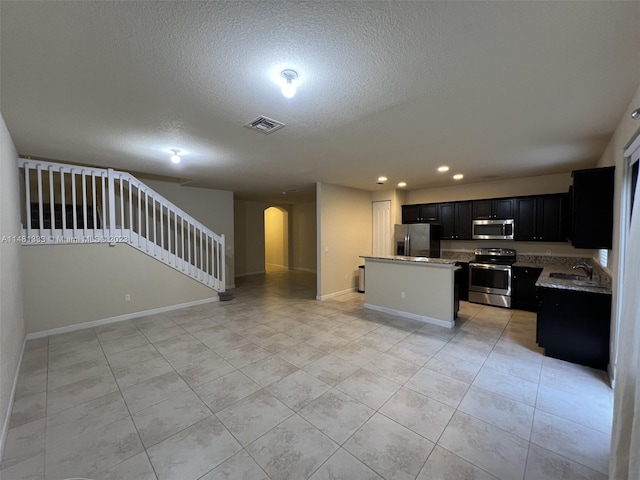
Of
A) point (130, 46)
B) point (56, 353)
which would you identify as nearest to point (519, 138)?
point (130, 46)

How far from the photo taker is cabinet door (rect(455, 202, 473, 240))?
19.1 feet

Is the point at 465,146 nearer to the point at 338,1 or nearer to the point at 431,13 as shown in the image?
the point at 431,13

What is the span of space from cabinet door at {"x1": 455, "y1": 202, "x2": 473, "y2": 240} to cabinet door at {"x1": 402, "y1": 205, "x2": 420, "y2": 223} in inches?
36.0

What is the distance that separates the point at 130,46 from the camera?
156cm

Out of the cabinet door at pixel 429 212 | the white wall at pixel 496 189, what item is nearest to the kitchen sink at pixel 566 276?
the white wall at pixel 496 189

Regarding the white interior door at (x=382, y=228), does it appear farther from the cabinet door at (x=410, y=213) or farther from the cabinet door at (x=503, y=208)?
the cabinet door at (x=503, y=208)

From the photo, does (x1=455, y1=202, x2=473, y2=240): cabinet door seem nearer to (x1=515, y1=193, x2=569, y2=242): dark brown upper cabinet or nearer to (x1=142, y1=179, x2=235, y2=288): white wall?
(x1=515, y1=193, x2=569, y2=242): dark brown upper cabinet

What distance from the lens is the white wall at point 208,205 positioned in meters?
6.22

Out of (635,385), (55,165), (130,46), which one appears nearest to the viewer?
(635,385)

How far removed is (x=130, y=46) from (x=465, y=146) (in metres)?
3.57

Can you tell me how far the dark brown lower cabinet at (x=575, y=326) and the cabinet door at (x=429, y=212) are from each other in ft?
10.7

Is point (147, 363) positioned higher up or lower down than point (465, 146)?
lower down

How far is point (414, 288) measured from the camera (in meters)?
4.52

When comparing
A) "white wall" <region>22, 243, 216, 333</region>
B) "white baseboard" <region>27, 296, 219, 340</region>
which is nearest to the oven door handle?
"white baseboard" <region>27, 296, 219, 340</region>
